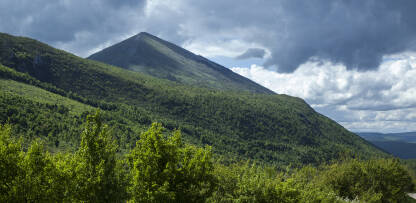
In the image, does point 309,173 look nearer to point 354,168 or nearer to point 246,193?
point 354,168

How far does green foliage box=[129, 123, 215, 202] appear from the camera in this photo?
28.6 m

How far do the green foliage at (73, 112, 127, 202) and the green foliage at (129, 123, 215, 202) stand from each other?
193 centimetres

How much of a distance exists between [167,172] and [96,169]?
7.00 metres

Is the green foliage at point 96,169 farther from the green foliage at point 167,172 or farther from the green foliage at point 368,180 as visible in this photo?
the green foliage at point 368,180

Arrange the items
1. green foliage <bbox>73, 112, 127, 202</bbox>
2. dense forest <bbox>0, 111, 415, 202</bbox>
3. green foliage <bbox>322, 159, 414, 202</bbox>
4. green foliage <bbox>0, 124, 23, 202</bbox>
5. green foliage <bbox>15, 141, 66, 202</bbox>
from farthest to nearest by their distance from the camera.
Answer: green foliage <bbox>322, 159, 414, 202</bbox> → green foliage <bbox>73, 112, 127, 202</bbox> → dense forest <bbox>0, 111, 415, 202</bbox> → green foliage <bbox>15, 141, 66, 202</bbox> → green foliage <bbox>0, 124, 23, 202</bbox>

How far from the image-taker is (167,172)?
3006cm

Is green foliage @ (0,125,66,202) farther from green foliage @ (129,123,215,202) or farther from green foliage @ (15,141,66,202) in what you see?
green foliage @ (129,123,215,202)

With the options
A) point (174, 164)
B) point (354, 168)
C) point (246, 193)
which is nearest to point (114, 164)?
point (174, 164)

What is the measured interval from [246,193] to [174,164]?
814 cm

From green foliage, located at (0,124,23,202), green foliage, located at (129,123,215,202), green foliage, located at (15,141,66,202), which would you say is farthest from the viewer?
green foliage, located at (129,123,215,202)

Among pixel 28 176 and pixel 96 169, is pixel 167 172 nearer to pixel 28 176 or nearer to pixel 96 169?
pixel 96 169

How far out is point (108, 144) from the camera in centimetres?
2878

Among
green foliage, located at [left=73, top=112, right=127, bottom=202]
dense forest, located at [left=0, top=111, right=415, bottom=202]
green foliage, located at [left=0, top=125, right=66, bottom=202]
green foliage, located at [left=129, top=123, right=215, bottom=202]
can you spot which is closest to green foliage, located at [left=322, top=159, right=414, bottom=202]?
dense forest, located at [left=0, top=111, right=415, bottom=202]

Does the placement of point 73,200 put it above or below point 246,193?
Answer: below
